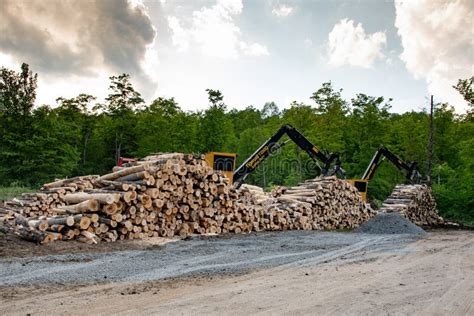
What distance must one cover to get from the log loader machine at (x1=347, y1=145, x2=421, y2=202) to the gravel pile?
15.5 feet

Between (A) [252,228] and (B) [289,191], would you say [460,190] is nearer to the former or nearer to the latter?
(B) [289,191]

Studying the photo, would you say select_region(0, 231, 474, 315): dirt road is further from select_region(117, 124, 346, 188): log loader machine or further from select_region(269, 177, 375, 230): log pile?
select_region(269, 177, 375, 230): log pile

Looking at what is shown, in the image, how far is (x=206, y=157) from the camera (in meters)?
12.4

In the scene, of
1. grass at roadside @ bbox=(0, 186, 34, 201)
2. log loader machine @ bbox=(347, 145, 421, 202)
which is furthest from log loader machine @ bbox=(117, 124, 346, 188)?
grass at roadside @ bbox=(0, 186, 34, 201)

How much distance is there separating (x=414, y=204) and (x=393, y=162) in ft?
8.46

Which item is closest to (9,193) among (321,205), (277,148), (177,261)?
(277,148)

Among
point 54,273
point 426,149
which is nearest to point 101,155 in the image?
point 426,149

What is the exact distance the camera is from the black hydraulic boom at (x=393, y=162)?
73.7ft

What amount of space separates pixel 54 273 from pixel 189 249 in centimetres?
293

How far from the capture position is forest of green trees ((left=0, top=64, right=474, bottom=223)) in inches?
1252

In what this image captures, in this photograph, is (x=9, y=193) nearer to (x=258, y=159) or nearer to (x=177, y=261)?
(x=258, y=159)

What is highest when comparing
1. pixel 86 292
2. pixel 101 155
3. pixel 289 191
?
pixel 101 155

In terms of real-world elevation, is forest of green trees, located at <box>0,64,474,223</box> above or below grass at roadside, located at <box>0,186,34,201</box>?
above

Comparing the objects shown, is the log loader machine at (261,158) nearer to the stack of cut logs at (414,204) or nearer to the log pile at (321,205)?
the log pile at (321,205)
